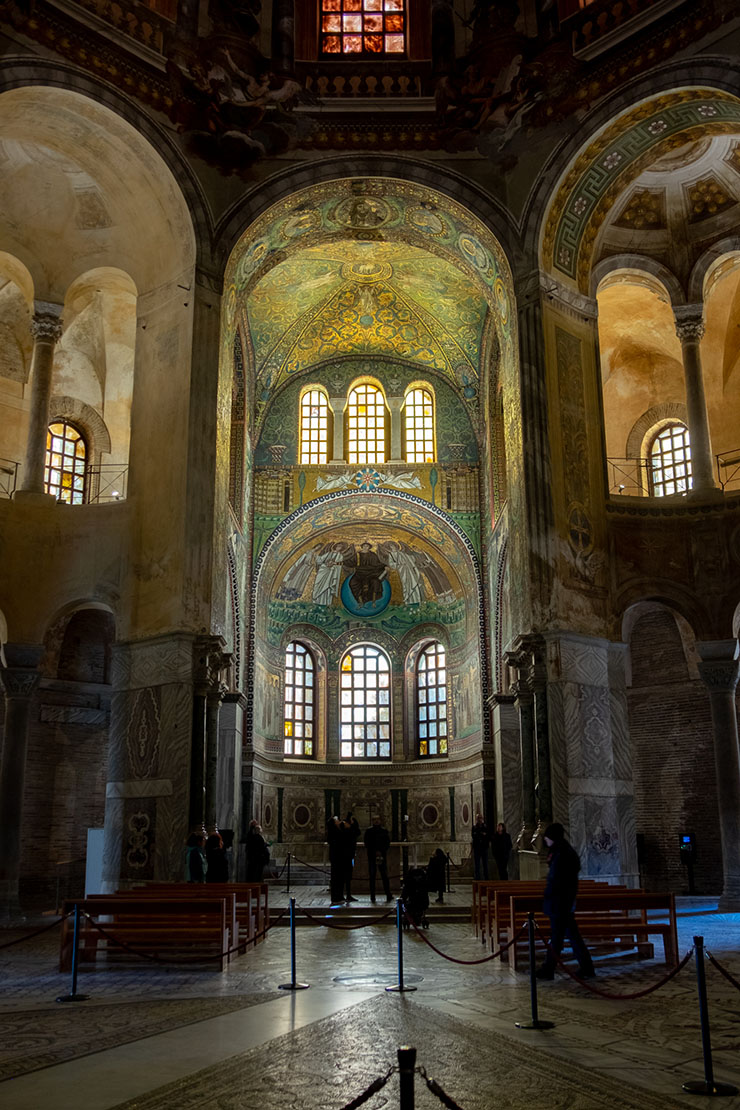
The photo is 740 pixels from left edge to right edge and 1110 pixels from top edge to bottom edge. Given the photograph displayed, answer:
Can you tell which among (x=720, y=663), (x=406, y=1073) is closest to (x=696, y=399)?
(x=720, y=663)

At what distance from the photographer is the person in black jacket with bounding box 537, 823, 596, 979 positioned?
30.7 ft

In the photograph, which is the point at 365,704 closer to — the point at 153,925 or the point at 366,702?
the point at 366,702

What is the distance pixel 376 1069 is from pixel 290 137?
681 inches

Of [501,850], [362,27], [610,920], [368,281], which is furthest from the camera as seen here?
[368,281]

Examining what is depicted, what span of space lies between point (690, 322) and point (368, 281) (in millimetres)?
8258

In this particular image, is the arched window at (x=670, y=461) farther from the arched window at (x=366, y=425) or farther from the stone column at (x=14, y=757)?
the stone column at (x=14, y=757)

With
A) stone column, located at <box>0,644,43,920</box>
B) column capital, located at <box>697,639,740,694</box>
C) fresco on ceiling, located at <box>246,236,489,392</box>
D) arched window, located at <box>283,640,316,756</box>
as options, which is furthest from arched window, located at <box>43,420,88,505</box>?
column capital, located at <box>697,639,740,694</box>

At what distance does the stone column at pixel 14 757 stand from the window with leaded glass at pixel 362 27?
13.1 metres

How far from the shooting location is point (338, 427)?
87.7 feet

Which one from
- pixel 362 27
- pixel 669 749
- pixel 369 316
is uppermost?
pixel 362 27

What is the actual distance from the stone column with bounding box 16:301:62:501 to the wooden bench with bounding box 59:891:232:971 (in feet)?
30.0

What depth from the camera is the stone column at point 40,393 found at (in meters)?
18.2

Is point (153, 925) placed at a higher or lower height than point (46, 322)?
lower

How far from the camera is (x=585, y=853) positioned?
623 inches
